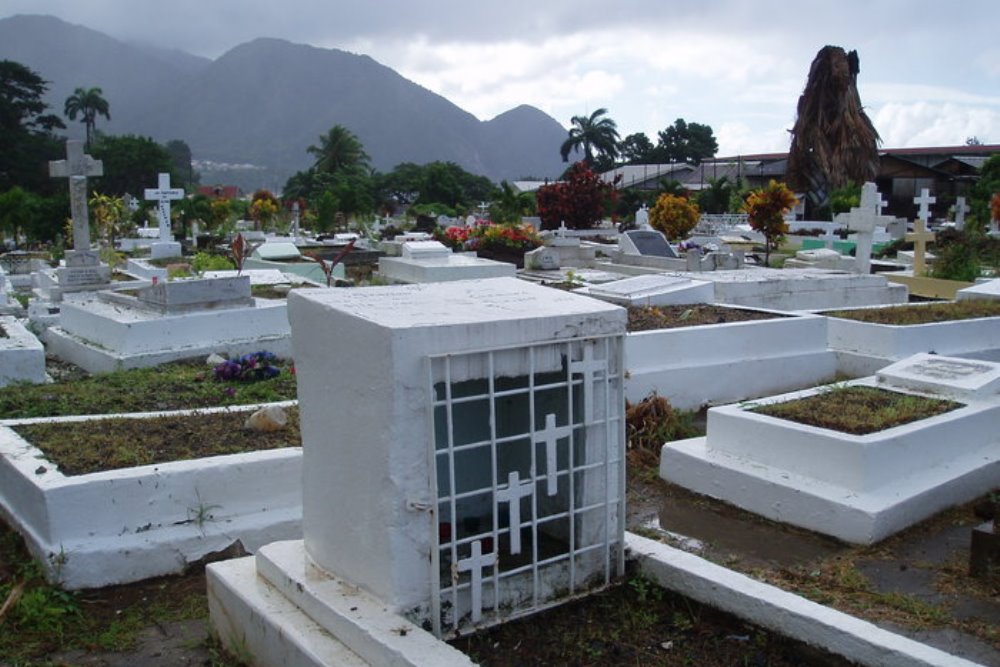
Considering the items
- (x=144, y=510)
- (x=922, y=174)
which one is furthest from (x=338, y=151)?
(x=144, y=510)

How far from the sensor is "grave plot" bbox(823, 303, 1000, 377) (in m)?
8.47

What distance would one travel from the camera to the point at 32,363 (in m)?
7.96

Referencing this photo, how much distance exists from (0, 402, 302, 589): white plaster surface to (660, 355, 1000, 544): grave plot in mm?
2548

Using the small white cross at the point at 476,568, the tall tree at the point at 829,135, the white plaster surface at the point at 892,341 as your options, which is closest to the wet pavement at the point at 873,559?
the small white cross at the point at 476,568

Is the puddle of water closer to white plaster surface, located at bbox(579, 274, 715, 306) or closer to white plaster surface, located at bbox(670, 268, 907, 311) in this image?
white plaster surface, located at bbox(579, 274, 715, 306)

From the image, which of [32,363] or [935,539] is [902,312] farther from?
[32,363]

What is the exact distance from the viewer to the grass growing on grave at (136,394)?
6.51 meters

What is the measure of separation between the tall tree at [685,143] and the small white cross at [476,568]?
72.9 m

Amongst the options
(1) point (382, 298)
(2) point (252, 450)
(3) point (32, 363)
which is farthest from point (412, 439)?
(3) point (32, 363)

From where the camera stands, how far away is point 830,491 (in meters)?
4.94

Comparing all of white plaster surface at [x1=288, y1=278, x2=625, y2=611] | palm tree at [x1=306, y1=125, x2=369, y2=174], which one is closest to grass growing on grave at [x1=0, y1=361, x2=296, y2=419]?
white plaster surface at [x1=288, y1=278, x2=625, y2=611]

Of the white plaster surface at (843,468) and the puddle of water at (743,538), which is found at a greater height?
the white plaster surface at (843,468)

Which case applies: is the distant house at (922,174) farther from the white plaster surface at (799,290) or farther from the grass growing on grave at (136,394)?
the grass growing on grave at (136,394)

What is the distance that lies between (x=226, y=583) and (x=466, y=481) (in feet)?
3.35
